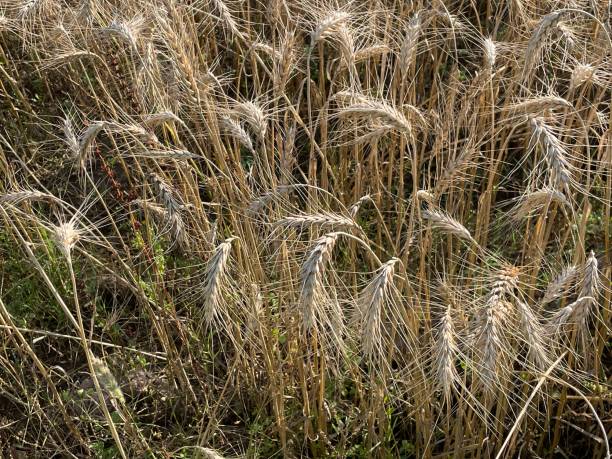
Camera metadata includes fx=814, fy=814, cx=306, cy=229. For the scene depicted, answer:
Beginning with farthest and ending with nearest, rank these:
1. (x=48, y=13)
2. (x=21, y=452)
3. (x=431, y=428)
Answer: (x=48, y=13)
(x=21, y=452)
(x=431, y=428)

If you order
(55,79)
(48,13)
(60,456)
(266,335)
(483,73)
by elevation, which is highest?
(48,13)

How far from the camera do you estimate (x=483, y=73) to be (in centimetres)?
217

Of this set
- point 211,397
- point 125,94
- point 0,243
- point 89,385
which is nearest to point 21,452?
point 89,385

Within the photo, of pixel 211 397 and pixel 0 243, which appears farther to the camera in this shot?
pixel 0 243

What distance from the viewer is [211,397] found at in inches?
87.4

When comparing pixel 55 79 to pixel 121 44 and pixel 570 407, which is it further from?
pixel 570 407

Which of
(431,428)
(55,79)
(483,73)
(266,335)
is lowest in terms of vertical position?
(431,428)

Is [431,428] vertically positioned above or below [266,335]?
below

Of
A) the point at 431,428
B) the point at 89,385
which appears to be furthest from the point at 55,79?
the point at 431,428

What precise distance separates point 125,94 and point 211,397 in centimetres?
97

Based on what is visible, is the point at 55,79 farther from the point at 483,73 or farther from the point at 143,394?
the point at 483,73

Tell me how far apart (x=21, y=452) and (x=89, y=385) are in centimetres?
35

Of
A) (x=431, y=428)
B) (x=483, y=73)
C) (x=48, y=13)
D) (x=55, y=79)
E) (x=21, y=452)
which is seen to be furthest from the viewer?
(x=55, y=79)

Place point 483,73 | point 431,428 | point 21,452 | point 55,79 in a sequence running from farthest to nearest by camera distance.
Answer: point 55,79, point 21,452, point 483,73, point 431,428
